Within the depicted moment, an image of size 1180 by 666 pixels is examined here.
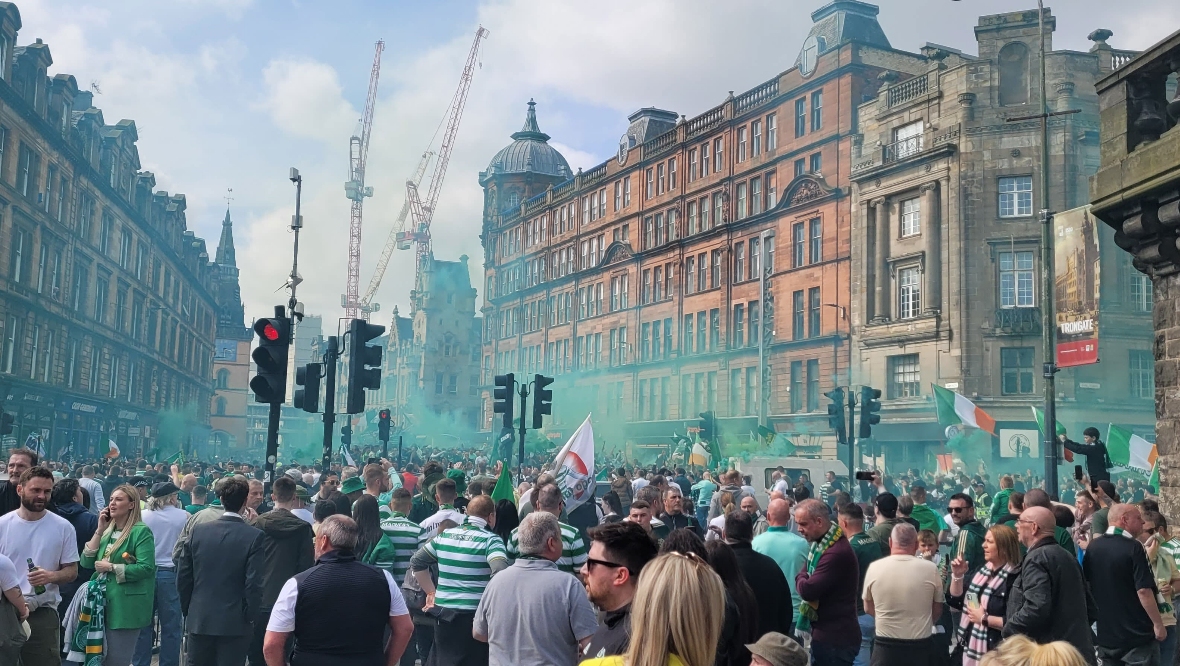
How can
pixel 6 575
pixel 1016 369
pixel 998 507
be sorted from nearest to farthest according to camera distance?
pixel 6 575
pixel 998 507
pixel 1016 369

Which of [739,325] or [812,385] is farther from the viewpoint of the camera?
[739,325]

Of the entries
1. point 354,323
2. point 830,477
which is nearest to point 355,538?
point 354,323

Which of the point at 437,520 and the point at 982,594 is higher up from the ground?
the point at 437,520

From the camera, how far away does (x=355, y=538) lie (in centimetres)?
594

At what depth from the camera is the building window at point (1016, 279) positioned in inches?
1507

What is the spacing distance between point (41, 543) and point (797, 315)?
43196 mm

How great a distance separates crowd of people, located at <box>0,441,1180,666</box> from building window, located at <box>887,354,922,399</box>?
3104cm

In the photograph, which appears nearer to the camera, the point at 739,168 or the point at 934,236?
the point at 934,236

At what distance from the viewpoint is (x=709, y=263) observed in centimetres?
5591

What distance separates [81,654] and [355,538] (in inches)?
136

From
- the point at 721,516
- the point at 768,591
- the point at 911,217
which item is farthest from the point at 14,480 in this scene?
the point at 911,217

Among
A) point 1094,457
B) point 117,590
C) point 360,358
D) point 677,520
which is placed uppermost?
point 360,358

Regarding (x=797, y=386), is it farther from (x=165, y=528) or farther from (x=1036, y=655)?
(x=1036, y=655)

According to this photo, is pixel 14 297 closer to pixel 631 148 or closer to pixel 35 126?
pixel 35 126
